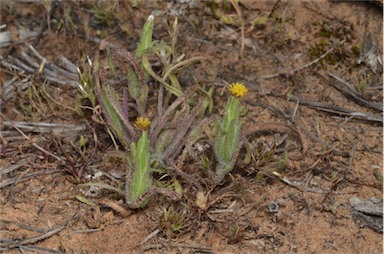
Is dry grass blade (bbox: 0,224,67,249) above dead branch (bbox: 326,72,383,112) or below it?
below

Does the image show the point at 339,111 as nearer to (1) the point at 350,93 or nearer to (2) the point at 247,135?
(1) the point at 350,93

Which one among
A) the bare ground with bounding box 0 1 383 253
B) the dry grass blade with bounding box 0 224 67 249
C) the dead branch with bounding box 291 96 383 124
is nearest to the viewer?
the dry grass blade with bounding box 0 224 67 249

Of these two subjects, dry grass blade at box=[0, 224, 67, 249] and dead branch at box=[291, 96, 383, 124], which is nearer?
dry grass blade at box=[0, 224, 67, 249]

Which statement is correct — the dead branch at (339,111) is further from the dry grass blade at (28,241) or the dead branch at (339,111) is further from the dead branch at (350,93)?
the dry grass blade at (28,241)

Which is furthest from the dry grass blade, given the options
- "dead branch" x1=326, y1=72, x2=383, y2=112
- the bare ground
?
"dead branch" x1=326, y1=72, x2=383, y2=112

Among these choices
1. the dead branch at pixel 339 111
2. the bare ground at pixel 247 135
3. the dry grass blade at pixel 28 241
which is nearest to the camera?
the dry grass blade at pixel 28 241

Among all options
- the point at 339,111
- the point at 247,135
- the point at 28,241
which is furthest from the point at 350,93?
the point at 28,241

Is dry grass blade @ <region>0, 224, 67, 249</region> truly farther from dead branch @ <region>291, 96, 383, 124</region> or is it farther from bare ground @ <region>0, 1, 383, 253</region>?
dead branch @ <region>291, 96, 383, 124</region>

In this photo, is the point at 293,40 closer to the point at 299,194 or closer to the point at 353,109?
the point at 353,109

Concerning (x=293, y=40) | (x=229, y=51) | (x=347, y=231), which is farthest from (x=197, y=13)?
(x=347, y=231)

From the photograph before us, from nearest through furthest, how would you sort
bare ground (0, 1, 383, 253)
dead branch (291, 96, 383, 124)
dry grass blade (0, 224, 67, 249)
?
dry grass blade (0, 224, 67, 249) < bare ground (0, 1, 383, 253) < dead branch (291, 96, 383, 124)

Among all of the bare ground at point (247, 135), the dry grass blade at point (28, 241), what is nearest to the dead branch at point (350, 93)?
the bare ground at point (247, 135)
